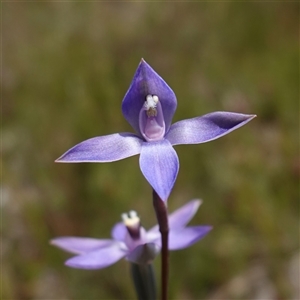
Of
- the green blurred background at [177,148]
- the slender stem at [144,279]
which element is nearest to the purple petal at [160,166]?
the slender stem at [144,279]

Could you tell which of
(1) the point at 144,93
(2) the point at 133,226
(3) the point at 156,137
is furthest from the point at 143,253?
(1) the point at 144,93

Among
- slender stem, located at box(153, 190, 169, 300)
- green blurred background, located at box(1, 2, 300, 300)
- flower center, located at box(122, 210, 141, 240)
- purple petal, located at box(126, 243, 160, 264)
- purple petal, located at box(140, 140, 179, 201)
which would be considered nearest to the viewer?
purple petal, located at box(140, 140, 179, 201)

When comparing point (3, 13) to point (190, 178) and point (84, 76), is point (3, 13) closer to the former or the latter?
point (84, 76)

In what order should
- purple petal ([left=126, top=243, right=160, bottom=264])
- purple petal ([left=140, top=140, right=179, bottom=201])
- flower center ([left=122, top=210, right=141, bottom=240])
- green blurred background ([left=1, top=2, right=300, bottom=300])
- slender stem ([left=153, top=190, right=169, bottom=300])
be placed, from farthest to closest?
green blurred background ([left=1, top=2, right=300, bottom=300]) → flower center ([left=122, top=210, right=141, bottom=240]) → purple petal ([left=126, top=243, right=160, bottom=264]) → slender stem ([left=153, top=190, right=169, bottom=300]) → purple petal ([left=140, top=140, right=179, bottom=201])

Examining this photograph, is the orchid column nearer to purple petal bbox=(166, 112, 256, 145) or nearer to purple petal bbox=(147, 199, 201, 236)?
purple petal bbox=(166, 112, 256, 145)

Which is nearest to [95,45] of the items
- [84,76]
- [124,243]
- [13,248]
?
[84,76]

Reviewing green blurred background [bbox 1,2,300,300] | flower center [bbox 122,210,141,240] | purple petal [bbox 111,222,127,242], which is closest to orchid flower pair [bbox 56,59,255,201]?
flower center [bbox 122,210,141,240]
